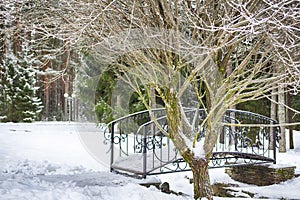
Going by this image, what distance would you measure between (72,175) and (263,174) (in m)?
3.63

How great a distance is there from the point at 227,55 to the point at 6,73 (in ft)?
42.2

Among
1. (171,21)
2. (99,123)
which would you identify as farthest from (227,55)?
(99,123)

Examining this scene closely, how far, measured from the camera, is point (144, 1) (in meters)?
4.13

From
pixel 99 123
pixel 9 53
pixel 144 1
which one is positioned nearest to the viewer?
pixel 144 1

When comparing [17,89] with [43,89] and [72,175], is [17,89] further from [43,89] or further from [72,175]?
[72,175]

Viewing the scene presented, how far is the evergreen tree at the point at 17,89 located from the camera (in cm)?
1480

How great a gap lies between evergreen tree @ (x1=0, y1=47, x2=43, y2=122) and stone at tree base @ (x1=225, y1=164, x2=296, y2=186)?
10946 millimetres

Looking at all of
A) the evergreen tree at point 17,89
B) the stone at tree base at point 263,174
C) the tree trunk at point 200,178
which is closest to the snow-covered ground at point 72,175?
the stone at tree base at point 263,174

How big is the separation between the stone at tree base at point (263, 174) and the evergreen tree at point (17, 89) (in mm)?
10946

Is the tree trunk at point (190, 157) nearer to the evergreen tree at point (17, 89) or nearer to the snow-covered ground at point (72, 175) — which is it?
the snow-covered ground at point (72, 175)

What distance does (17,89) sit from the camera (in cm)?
1477

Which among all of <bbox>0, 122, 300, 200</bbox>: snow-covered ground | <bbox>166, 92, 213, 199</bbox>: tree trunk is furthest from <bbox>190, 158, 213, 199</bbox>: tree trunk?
<bbox>0, 122, 300, 200</bbox>: snow-covered ground

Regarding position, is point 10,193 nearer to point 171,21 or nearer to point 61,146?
point 171,21

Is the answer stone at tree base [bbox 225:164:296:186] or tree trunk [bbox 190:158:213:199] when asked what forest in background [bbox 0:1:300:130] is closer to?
stone at tree base [bbox 225:164:296:186]
